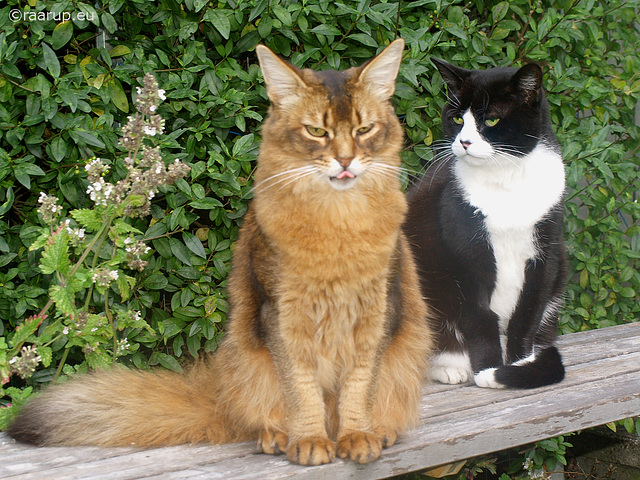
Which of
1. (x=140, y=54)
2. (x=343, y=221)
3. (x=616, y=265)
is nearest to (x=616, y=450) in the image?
(x=616, y=265)

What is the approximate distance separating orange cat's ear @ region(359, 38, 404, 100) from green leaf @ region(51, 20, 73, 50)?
1243 mm

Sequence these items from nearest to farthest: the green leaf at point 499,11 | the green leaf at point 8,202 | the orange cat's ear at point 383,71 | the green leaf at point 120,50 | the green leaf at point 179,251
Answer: the orange cat's ear at point 383,71, the green leaf at point 8,202, the green leaf at point 120,50, the green leaf at point 179,251, the green leaf at point 499,11

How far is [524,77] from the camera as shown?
257 cm

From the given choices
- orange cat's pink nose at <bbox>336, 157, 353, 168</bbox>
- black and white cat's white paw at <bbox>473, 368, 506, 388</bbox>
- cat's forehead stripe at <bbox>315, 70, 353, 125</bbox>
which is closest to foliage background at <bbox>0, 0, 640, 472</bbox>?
cat's forehead stripe at <bbox>315, 70, 353, 125</bbox>

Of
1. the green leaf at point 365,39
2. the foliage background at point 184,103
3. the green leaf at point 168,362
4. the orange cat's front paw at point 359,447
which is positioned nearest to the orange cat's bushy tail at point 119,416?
the foliage background at point 184,103

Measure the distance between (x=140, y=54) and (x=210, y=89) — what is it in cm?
31

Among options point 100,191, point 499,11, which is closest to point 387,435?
point 100,191

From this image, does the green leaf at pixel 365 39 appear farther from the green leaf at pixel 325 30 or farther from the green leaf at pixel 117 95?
the green leaf at pixel 117 95

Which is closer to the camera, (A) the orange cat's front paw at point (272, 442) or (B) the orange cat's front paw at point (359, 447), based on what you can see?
(B) the orange cat's front paw at point (359, 447)

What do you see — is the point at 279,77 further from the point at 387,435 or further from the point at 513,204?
the point at 387,435

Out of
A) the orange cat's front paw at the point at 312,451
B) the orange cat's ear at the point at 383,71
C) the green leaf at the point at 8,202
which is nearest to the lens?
the orange cat's front paw at the point at 312,451

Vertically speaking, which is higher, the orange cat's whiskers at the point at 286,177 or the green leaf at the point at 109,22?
the green leaf at the point at 109,22

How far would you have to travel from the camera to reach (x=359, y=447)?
209 centimetres

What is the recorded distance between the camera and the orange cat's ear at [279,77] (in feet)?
6.93
